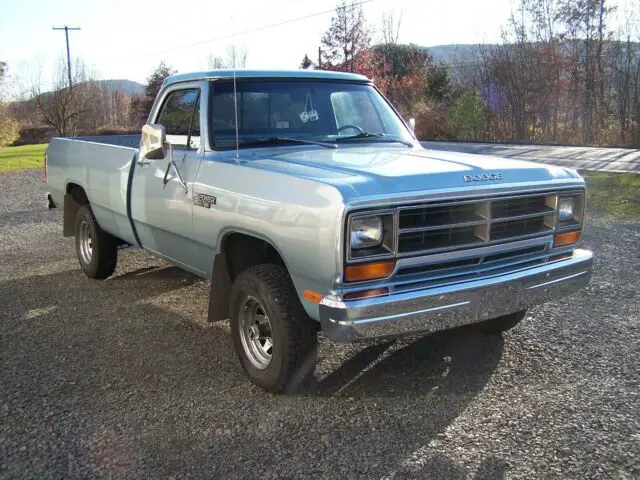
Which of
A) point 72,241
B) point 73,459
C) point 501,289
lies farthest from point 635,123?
point 73,459

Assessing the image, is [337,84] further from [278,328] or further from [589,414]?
[589,414]

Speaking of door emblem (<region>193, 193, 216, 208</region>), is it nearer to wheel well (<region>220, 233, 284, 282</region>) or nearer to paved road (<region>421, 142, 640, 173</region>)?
wheel well (<region>220, 233, 284, 282</region>)

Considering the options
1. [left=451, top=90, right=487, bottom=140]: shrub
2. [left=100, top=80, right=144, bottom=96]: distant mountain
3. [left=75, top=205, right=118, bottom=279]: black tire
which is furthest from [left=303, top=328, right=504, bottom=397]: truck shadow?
[left=100, top=80, right=144, bottom=96]: distant mountain

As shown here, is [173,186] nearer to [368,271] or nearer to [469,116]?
[368,271]

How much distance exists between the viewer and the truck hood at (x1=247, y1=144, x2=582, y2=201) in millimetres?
3207

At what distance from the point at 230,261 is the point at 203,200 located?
439 millimetres

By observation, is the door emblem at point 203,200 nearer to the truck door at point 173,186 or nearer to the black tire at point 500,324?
the truck door at point 173,186

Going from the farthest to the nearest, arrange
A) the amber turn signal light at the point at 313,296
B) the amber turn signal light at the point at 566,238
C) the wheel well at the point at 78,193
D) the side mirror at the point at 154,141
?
the wheel well at the point at 78,193, the side mirror at the point at 154,141, the amber turn signal light at the point at 566,238, the amber turn signal light at the point at 313,296

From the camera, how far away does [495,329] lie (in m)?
4.64

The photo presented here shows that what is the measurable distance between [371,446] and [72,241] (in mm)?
6653

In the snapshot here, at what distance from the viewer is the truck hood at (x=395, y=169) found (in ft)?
10.5

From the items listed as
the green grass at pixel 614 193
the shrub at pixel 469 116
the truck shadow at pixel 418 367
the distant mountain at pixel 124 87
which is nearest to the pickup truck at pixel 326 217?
the truck shadow at pixel 418 367

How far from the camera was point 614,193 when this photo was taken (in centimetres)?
1181

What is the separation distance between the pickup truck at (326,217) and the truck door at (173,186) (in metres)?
0.02
